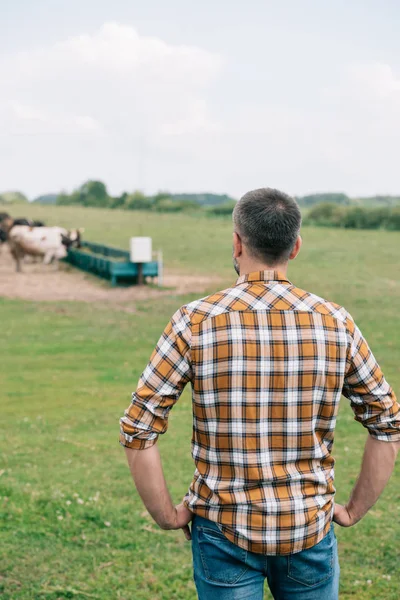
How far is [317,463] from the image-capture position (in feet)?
7.26

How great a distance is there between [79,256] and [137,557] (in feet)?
69.2

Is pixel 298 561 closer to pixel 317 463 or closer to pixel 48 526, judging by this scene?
pixel 317 463

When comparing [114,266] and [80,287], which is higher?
[114,266]

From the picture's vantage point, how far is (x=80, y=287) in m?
20.4

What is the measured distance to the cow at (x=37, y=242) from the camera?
79.7 ft

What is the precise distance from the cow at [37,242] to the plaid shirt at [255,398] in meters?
22.5

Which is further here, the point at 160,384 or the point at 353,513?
the point at 353,513

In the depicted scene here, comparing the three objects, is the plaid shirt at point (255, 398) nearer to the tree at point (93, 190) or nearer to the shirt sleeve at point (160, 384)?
the shirt sleeve at point (160, 384)

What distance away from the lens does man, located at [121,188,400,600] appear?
6.95 ft

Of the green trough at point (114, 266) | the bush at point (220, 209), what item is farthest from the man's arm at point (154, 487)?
the bush at point (220, 209)

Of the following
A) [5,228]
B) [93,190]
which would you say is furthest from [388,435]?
[93,190]

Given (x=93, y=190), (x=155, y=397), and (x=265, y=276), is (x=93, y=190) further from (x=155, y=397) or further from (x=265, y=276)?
(x=155, y=397)

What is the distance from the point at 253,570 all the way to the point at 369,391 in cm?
67

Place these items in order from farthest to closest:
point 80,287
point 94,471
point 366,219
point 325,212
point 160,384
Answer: point 325,212 < point 366,219 < point 80,287 < point 94,471 < point 160,384
